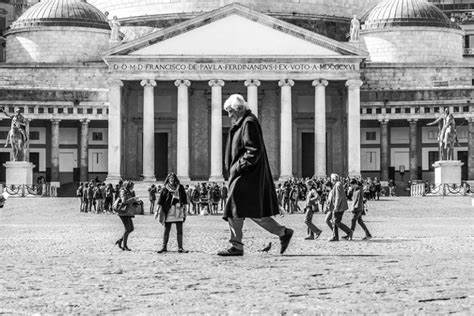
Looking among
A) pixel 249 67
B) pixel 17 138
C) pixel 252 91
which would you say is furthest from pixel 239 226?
pixel 249 67

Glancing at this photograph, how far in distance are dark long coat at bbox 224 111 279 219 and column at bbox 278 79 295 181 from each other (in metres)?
58.3

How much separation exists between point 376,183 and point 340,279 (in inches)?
2093

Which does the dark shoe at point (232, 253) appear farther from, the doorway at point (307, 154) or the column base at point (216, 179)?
the doorway at point (307, 154)

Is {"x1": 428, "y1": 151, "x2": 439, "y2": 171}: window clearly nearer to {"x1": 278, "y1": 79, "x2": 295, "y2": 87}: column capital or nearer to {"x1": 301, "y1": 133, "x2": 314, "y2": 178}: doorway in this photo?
{"x1": 301, "y1": 133, "x2": 314, "y2": 178}: doorway

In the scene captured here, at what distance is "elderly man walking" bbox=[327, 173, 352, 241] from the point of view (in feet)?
88.9

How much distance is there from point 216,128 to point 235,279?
62.5 m

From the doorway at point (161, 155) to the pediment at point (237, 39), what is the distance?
8454mm

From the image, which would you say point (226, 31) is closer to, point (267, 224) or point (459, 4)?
point (459, 4)

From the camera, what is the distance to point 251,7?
91688mm

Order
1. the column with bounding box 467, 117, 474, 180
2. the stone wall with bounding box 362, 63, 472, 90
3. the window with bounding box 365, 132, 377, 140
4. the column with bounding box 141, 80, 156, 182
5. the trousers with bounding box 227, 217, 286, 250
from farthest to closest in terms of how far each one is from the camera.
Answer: the window with bounding box 365, 132, 377, 140 → the stone wall with bounding box 362, 63, 472, 90 → the column with bounding box 467, 117, 474, 180 → the column with bounding box 141, 80, 156, 182 → the trousers with bounding box 227, 217, 286, 250

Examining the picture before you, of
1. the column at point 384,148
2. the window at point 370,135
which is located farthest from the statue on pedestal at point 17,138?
Result: the window at point 370,135

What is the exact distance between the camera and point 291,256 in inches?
720

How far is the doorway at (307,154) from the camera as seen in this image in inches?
3231

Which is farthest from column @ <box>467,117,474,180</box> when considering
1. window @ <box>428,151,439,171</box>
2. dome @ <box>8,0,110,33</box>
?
dome @ <box>8,0,110,33</box>
